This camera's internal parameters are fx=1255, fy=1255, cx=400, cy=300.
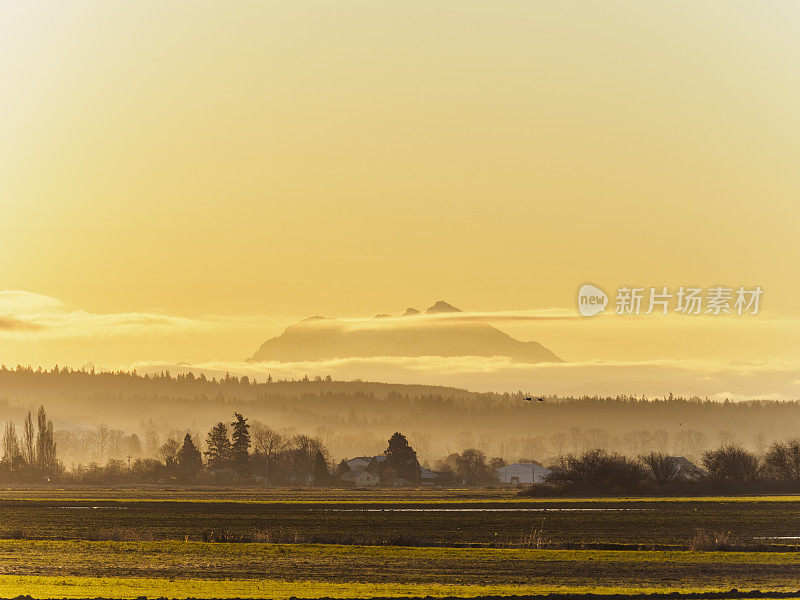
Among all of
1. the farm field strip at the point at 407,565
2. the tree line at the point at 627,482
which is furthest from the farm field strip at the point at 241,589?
the tree line at the point at 627,482

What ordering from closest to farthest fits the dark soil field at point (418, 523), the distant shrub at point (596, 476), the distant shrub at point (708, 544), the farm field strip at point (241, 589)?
1. the farm field strip at point (241, 589)
2. the distant shrub at point (708, 544)
3. the dark soil field at point (418, 523)
4. the distant shrub at point (596, 476)

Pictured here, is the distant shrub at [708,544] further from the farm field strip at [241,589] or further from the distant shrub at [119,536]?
the distant shrub at [119,536]

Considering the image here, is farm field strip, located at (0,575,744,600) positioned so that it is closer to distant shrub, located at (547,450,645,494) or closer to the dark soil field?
the dark soil field

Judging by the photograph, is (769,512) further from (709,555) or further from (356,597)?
(356,597)

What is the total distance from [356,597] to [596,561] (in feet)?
72.2

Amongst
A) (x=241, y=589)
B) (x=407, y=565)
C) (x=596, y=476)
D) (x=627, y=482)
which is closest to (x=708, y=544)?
(x=407, y=565)

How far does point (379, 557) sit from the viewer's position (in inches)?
2746

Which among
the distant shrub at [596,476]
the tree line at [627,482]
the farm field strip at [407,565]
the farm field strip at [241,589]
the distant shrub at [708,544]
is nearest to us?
the farm field strip at [241,589]

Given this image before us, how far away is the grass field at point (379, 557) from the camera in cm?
5444

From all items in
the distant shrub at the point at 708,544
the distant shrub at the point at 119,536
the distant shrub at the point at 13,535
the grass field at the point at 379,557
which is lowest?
the distant shrub at the point at 13,535

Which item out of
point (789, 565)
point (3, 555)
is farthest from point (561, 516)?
point (3, 555)

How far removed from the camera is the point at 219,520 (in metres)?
111

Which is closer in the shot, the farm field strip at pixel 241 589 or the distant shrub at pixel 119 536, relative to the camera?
the farm field strip at pixel 241 589

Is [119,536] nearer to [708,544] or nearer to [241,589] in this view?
[241,589]
